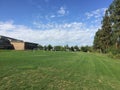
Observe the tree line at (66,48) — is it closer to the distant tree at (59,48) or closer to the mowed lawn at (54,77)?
the distant tree at (59,48)

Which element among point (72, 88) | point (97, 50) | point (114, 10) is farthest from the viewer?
point (97, 50)

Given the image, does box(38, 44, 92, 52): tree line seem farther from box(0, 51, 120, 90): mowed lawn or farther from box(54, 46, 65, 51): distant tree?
box(0, 51, 120, 90): mowed lawn

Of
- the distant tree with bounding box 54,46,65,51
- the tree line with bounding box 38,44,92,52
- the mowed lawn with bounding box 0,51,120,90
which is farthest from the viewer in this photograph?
the distant tree with bounding box 54,46,65,51

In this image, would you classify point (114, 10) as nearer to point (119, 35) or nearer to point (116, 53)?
point (119, 35)

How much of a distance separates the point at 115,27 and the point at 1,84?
4084 centimetres

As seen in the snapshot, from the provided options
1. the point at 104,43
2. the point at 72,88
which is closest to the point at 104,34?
the point at 104,43

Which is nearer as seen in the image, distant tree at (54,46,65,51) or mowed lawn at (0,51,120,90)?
mowed lawn at (0,51,120,90)

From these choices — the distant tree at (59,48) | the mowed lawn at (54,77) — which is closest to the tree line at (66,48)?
the distant tree at (59,48)

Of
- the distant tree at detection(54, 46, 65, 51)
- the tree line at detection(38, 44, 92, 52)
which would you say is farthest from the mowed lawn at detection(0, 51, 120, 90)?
the distant tree at detection(54, 46, 65, 51)

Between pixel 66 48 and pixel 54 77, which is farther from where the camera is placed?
pixel 66 48

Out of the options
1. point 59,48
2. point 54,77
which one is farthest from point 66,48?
point 54,77

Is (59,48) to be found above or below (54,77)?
above

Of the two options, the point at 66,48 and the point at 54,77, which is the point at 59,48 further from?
A: the point at 54,77

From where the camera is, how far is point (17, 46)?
313 feet
